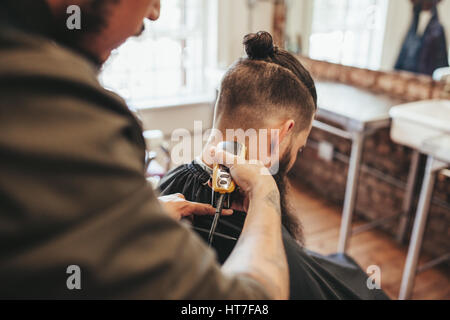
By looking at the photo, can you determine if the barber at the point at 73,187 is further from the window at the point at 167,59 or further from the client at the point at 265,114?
the window at the point at 167,59

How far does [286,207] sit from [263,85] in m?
0.41

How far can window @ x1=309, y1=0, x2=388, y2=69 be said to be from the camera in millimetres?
2818

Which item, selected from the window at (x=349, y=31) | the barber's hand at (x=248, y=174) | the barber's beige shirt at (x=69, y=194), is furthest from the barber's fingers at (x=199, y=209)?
the window at (x=349, y=31)

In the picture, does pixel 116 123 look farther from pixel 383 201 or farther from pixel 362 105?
pixel 383 201

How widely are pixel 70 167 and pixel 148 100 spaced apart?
3.37m

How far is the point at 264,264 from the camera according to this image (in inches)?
24.1

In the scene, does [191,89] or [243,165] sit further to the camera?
[191,89]

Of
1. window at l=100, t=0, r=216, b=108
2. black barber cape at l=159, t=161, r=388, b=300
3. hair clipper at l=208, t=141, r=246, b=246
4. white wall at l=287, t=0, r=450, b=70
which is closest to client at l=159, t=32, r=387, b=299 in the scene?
black barber cape at l=159, t=161, r=388, b=300

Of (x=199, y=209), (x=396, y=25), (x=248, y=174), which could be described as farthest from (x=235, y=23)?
(x=248, y=174)

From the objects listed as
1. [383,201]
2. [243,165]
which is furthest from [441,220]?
[243,165]

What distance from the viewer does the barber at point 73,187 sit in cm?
36

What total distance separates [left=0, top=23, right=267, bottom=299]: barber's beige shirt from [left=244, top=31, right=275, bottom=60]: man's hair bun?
0.80 metres

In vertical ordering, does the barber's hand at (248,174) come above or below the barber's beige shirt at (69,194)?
below
